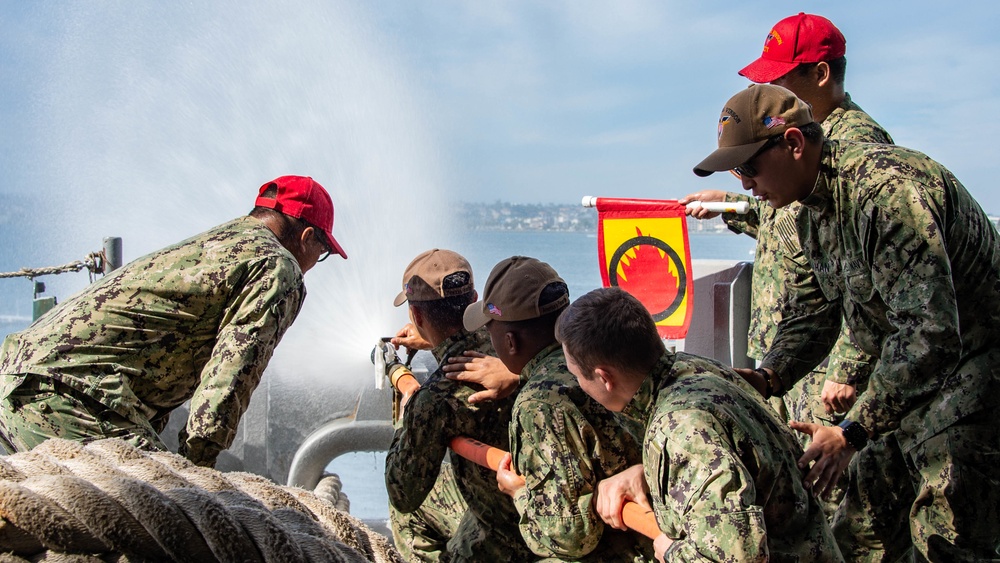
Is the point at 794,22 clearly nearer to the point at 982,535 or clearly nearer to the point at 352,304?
the point at 982,535

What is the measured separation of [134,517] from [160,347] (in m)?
2.24

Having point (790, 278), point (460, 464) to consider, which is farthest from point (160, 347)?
point (790, 278)

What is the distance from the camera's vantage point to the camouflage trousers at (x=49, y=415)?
329 cm

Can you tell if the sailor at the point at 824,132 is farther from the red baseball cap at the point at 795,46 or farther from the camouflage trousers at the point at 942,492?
the camouflage trousers at the point at 942,492

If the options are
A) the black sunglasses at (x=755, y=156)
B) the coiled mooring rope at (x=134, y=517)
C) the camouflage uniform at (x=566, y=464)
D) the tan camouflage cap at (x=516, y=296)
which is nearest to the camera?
the coiled mooring rope at (x=134, y=517)

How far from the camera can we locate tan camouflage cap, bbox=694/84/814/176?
10.00ft

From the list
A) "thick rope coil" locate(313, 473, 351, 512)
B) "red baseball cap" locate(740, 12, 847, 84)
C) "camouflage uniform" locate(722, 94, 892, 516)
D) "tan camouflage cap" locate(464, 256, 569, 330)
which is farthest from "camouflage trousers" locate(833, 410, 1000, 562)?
"thick rope coil" locate(313, 473, 351, 512)

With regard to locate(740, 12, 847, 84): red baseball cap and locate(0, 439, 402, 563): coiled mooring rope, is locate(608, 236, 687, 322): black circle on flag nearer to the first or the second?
locate(740, 12, 847, 84): red baseball cap

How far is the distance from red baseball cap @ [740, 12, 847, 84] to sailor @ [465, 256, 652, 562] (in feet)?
5.42

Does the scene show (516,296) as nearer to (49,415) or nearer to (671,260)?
(49,415)

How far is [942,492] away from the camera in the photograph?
3135 millimetres

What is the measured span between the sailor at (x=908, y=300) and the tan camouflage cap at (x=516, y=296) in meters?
0.74

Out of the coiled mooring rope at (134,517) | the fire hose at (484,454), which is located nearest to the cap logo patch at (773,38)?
the fire hose at (484,454)

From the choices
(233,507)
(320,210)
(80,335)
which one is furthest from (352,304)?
(233,507)
